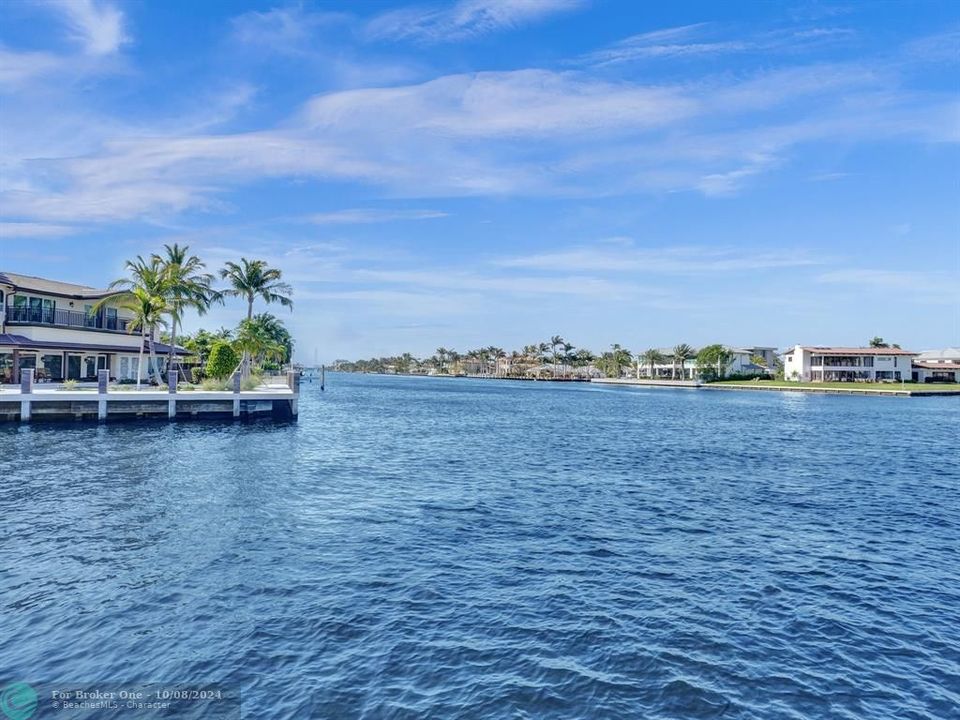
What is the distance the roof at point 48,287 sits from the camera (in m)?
49.3

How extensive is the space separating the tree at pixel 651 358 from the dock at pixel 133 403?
16295 cm

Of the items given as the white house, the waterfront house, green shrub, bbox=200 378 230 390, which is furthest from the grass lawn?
the waterfront house

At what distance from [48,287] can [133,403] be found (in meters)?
22.6

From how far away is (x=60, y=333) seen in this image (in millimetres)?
50625

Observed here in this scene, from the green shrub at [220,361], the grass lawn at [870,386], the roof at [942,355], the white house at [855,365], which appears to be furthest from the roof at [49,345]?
the roof at [942,355]

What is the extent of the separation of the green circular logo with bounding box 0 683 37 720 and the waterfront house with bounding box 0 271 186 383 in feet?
153

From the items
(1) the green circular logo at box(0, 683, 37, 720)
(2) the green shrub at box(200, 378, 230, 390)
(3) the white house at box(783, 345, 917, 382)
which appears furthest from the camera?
(3) the white house at box(783, 345, 917, 382)

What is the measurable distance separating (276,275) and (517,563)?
62.2m

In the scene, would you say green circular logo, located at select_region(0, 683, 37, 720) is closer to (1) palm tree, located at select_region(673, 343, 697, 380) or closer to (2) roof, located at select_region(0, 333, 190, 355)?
(2) roof, located at select_region(0, 333, 190, 355)

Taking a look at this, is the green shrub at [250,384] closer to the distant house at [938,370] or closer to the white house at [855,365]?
the white house at [855,365]

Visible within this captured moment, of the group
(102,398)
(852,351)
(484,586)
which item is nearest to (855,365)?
(852,351)

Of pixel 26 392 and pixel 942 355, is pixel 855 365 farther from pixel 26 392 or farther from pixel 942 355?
pixel 26 392

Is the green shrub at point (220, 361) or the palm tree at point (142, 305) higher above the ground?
the palm tree at point (142, 305)

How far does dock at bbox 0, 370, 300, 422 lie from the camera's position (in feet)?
120
